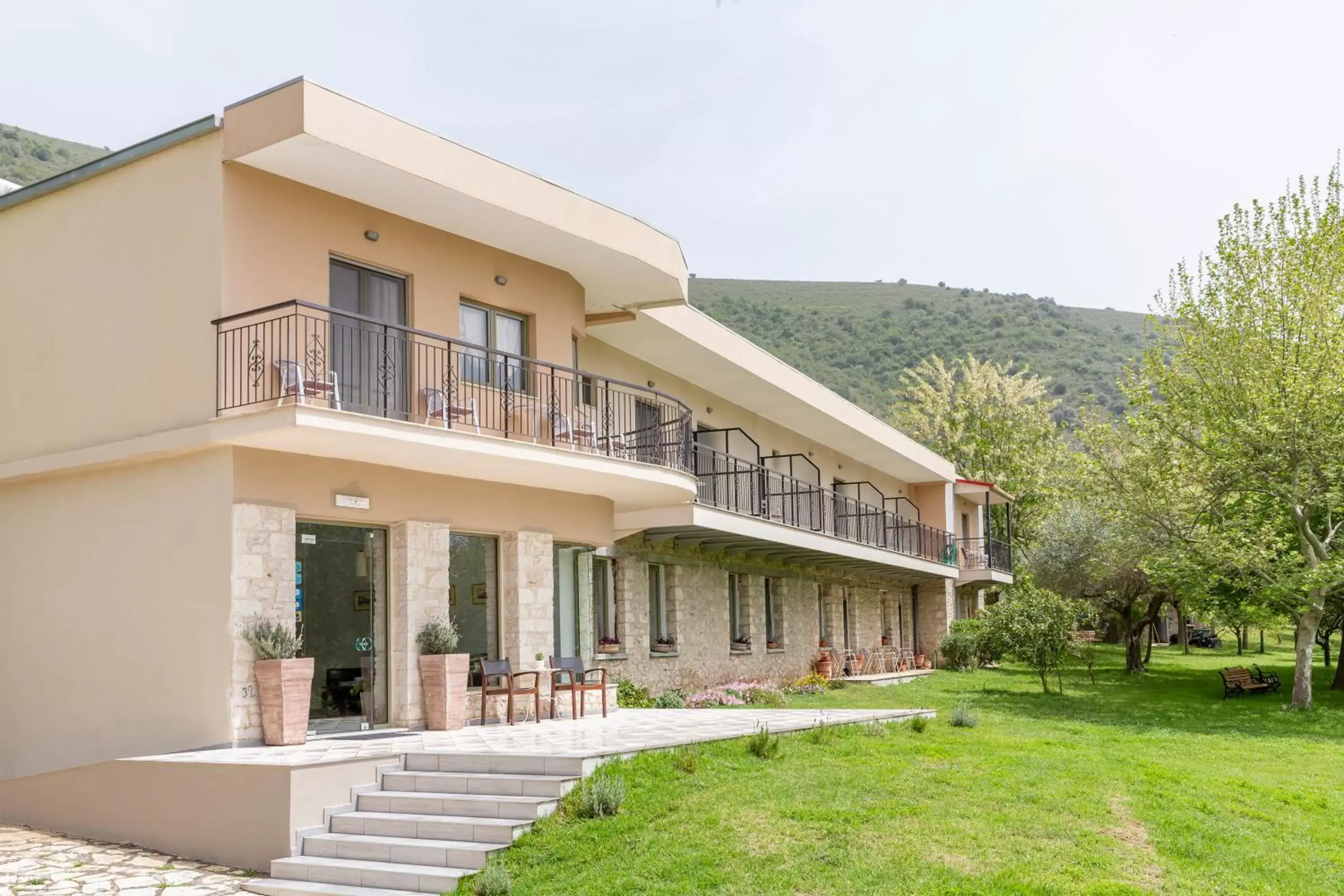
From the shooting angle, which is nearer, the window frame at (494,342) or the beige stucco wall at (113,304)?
the beige stucco wall at (113,304)

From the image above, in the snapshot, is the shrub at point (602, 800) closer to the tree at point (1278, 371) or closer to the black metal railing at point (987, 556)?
the tree at point (1278, 371)

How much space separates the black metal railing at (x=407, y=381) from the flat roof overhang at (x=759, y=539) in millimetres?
892

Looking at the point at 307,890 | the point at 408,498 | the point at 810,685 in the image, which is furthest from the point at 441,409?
the point at 810,685

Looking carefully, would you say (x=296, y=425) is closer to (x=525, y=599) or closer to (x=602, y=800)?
(x=602, y=800)

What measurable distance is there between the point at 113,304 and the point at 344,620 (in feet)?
14.3

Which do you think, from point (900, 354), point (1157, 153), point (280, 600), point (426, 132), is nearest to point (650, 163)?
point (426, 132)

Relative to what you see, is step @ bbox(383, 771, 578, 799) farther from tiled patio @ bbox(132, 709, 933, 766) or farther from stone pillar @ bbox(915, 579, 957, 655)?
stone pillar @ bbox(915, 579, 957, 655)

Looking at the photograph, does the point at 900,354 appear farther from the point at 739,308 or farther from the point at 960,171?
the point at 960,171

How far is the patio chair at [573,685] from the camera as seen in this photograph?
48.7 ft

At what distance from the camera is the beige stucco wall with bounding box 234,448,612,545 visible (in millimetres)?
12359

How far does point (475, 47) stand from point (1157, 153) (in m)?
7.37

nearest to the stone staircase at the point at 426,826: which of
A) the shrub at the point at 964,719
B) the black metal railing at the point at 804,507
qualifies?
the shrub at the point at 964,719

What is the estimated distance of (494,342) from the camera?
15445mm

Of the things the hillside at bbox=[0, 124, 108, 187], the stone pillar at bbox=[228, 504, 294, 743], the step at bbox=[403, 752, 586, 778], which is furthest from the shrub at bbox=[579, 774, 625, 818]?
the hillside at bbox=[0, 124, 108, 187]
